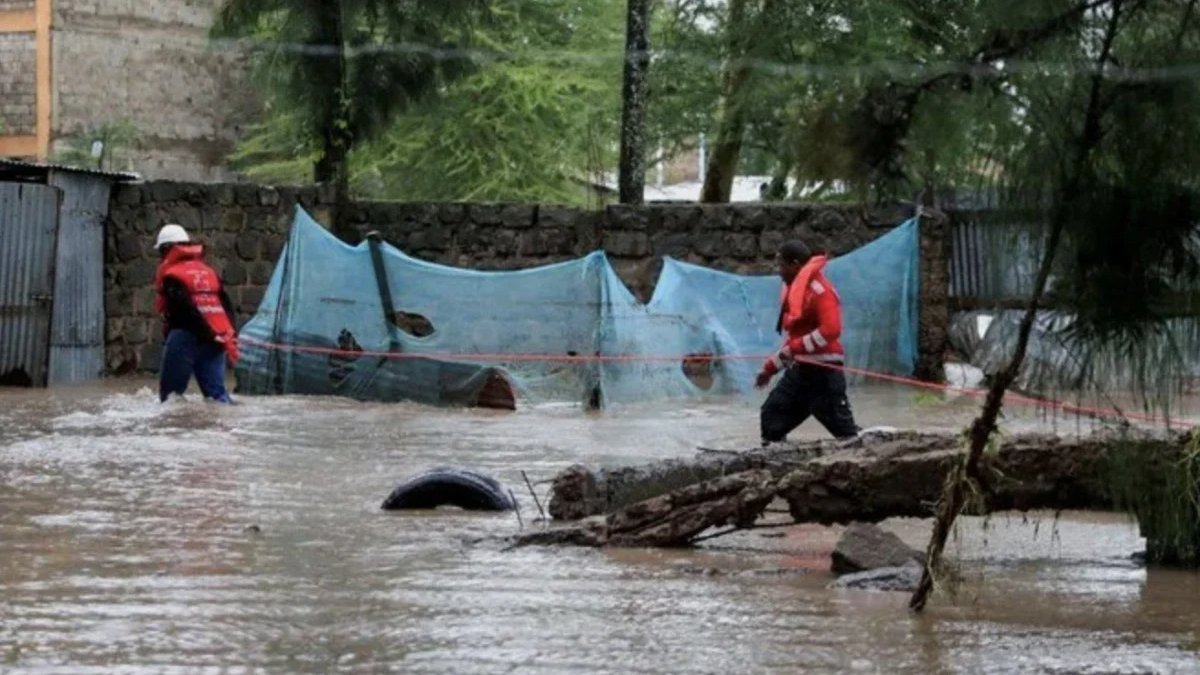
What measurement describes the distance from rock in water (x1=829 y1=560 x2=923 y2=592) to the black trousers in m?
3.91

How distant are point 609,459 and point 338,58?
1069 centimetres

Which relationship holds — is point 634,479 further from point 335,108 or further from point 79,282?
point 335,108

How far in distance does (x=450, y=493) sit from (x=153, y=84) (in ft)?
93.1

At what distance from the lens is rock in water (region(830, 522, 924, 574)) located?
319 inches

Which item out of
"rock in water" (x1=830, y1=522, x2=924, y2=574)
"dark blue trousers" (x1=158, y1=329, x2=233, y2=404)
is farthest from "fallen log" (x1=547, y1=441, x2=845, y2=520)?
"dark blue trousers" (x1=158, y1=329, x2=233, y2=404)

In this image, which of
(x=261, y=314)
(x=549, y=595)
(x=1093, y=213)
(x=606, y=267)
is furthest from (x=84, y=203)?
(x=1093, y=213)

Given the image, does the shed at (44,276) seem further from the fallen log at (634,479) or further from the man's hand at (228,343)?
the fallen log at (634,479)

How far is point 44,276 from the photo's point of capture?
1933 centimetres

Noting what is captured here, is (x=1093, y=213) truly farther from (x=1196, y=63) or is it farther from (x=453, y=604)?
(x=453, y=604)

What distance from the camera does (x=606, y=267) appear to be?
17.4 meters

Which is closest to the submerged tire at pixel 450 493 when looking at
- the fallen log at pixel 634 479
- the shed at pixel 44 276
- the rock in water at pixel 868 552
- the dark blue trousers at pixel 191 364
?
the fallen log at pixel 634 479

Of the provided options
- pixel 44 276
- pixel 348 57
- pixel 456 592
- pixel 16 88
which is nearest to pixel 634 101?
pixel 348 57

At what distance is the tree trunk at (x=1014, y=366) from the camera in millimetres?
6121

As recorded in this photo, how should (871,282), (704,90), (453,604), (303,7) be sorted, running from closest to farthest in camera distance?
(453,604), (871,282), (303,7), (704,90)
